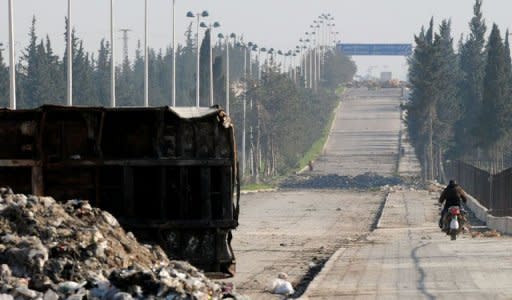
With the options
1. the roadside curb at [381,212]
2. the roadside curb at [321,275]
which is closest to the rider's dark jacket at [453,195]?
the roadside curb at [321,275]

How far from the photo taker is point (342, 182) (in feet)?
341

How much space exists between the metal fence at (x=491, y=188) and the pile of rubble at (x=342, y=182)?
77.8 feet

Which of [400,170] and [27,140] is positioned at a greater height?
Answer: [27,140]

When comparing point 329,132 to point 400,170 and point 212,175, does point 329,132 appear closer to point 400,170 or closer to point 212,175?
point 400,170

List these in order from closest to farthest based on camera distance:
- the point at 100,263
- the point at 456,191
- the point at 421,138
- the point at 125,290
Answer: the point at 125,290 → the point at 100,263 → the point at 456,191 → the point at 421,138

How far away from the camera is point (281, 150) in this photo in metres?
133

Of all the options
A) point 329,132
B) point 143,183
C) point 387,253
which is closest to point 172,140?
point 143,183

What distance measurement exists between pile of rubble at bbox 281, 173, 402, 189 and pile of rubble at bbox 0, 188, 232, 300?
263 ft

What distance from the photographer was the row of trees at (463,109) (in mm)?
108562

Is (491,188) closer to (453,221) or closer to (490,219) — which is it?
(490,219)

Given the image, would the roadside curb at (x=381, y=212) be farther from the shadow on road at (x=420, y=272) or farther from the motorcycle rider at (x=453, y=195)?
the shadow on road at (x=420, y=272)

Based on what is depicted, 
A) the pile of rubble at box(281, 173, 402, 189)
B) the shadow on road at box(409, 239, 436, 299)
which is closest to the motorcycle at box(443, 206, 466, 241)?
the shadow on road at box(409, 239, 436, 299)

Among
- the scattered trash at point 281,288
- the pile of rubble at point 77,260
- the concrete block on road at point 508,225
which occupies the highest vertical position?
the pile of rubble at point 77,260

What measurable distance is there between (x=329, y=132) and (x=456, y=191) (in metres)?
141
